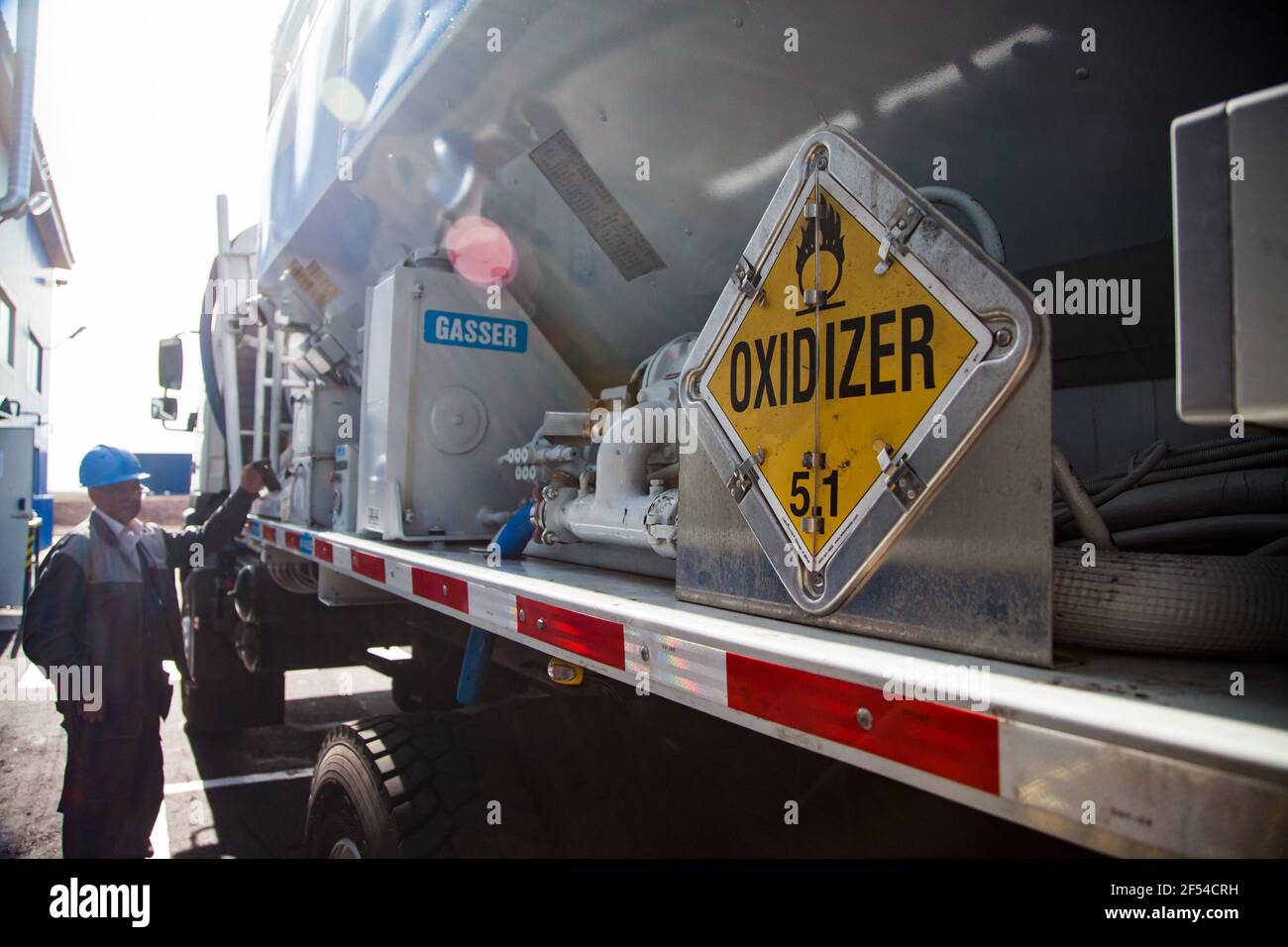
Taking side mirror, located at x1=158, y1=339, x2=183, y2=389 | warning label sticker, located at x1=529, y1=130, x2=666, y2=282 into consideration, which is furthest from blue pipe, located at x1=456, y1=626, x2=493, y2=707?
side mirror, located at x1=158, y1=339, x2=183, y2=389

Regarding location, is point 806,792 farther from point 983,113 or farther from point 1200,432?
point 983,113

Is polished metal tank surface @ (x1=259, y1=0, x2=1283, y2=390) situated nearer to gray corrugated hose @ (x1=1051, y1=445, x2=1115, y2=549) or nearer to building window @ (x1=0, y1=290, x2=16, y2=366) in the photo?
gray corrugated hose @ (x1=1051, y1=445, x2=1115, y2=549)

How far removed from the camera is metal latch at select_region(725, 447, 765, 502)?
1.29 meters

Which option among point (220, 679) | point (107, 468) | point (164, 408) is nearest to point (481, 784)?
point (107, 468)

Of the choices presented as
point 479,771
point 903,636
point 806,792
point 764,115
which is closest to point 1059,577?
point 903,636

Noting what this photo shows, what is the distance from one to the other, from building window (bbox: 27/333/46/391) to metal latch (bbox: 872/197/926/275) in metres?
13.6

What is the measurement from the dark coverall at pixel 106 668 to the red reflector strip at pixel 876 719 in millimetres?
2807

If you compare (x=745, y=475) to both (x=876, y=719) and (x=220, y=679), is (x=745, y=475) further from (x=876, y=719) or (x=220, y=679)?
(x=220, y=679)

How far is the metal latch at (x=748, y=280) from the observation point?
4.32 ft

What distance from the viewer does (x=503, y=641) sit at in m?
2.38

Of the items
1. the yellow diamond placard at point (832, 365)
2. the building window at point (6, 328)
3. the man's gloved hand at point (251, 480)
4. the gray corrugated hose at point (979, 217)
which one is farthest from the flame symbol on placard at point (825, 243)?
the building window at point (6, 328)

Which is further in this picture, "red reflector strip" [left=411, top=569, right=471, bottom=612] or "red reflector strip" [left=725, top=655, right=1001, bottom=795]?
"red reflector strip" [left=411, top=569, right=471, bottom=612]

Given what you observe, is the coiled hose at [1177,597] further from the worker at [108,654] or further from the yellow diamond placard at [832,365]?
the worker at [108,654]
